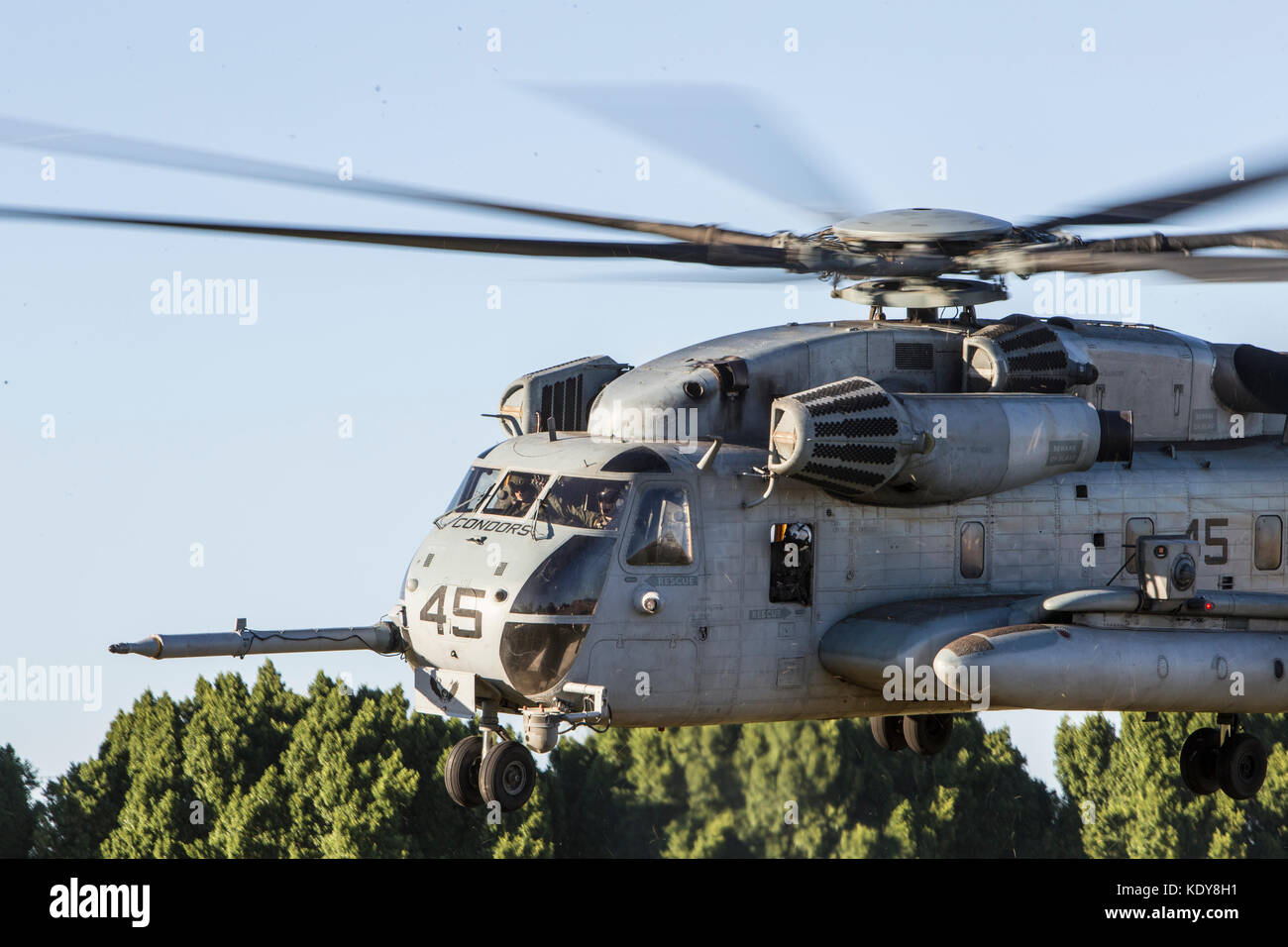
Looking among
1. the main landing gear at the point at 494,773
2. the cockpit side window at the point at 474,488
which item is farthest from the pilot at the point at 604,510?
the main landing gear at the point at 494,773

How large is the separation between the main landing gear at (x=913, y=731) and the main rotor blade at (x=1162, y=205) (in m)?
6.75

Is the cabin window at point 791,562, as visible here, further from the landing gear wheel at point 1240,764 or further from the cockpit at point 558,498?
the landing gear wheel at point 1240,764

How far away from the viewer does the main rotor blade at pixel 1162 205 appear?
1706 centimetres

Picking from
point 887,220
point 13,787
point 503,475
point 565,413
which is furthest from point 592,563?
point 13,787

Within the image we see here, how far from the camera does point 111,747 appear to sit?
7281 centimetres

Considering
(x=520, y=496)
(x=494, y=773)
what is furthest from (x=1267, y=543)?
(x=494, y=773)

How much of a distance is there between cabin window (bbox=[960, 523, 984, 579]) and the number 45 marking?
514cm

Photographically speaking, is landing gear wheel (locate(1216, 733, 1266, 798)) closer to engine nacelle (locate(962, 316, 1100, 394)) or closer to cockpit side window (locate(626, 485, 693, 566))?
engine nacelle (locate(962, 316, 1100, 394))

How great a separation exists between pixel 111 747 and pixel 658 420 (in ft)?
194

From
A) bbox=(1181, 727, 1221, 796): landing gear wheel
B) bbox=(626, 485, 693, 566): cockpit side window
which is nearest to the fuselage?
bbox=(626, 485, 693, 566): cockpit side window

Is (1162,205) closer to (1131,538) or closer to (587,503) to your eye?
(1131,538)

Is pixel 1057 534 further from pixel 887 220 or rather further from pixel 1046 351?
pixel 887 220

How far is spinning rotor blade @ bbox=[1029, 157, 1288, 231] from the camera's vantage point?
17062 millimetres

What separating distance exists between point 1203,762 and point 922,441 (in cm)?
621
